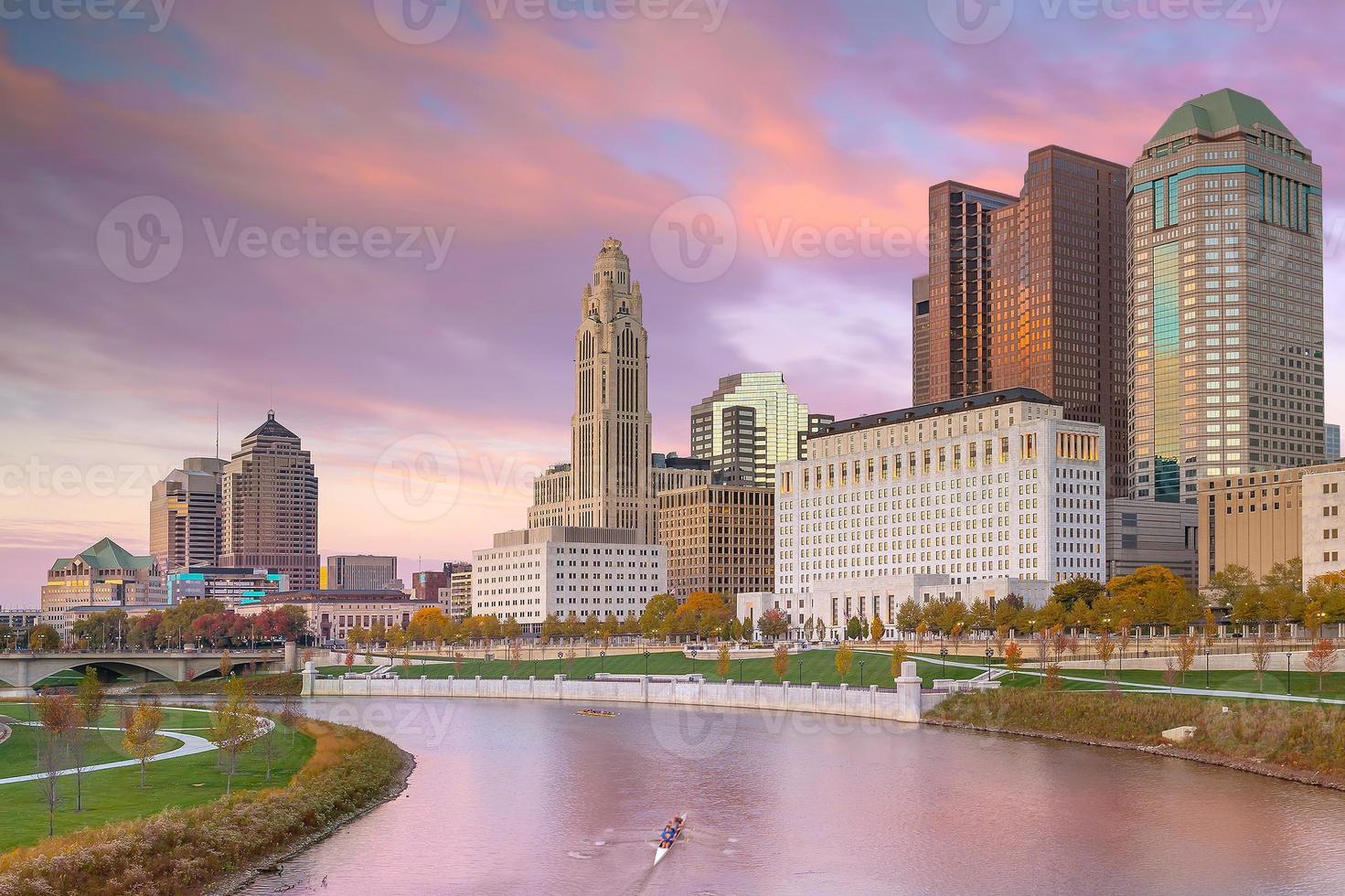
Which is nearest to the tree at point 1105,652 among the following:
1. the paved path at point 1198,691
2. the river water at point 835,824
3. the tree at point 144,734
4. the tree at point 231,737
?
the paved path at point 1198,691

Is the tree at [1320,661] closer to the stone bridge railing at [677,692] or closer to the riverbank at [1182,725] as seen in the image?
the riverbank at [1182,725]

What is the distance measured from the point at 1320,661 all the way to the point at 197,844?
296ft

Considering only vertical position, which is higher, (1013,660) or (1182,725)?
(1013,660)

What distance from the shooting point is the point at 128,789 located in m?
77.3

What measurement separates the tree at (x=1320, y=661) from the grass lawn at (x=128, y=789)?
77.6 metres

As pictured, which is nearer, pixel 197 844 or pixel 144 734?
pixel 197 844

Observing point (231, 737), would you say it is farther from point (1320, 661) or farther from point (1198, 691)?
point (1320, 661)

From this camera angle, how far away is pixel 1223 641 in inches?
5782

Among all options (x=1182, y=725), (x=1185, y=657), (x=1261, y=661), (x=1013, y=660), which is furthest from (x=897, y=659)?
(x=1182, y=725)

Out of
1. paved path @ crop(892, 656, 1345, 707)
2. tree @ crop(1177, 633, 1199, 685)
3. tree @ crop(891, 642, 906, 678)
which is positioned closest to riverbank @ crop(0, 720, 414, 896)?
paved path @ crop(892, 656, 1345, 707)

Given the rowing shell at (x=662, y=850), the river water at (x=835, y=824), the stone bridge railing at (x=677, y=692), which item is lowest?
the stone bridge railing at (x=677, y=692)

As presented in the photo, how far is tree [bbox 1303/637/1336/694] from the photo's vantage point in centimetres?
11850

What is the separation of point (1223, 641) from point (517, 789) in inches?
3312

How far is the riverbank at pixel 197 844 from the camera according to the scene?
179 feet
